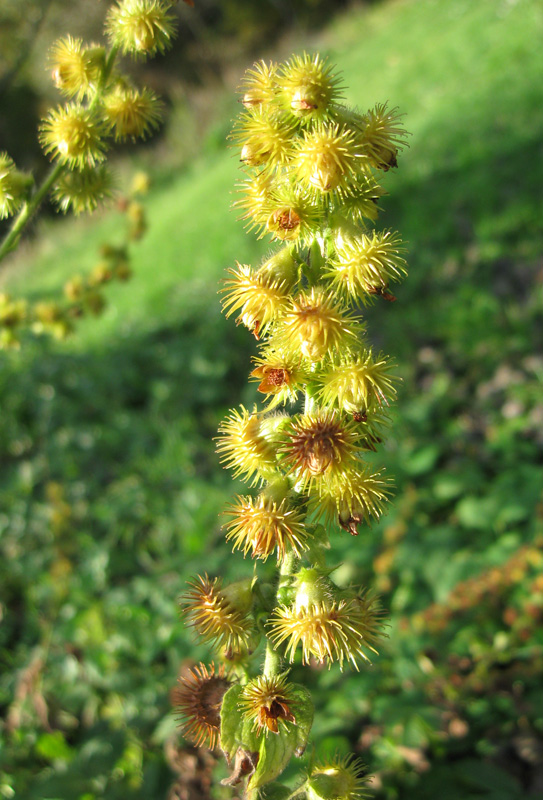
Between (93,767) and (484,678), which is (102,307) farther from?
(484,678)

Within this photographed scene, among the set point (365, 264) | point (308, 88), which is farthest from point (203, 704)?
point (308, 88)

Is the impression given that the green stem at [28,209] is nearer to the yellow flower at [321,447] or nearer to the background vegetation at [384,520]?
the yellow flower at [321,447]

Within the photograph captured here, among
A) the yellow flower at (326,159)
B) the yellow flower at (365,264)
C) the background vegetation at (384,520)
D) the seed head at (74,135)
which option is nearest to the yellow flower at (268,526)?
the yellow flower at (365,264)

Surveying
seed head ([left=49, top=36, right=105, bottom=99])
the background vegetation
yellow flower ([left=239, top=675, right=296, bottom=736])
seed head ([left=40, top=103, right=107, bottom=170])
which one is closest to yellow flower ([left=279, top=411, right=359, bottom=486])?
yellow flower ([left=239, top=675, right=296, bottom=736])

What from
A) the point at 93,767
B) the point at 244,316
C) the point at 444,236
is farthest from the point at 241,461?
the point at 444,236

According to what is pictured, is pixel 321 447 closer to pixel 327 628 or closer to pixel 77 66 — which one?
pixel 327 628
